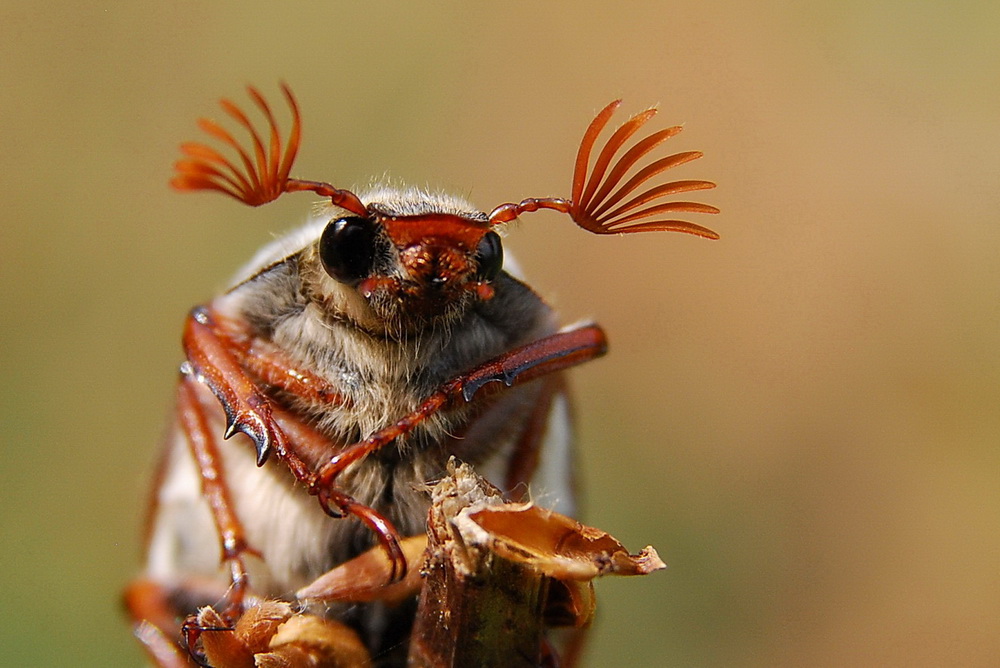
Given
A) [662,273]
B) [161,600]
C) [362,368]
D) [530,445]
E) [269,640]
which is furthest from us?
[662,273]

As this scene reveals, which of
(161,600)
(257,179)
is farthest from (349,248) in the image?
(161,600)

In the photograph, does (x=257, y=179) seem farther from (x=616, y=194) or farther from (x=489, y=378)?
(x=616, y=194)

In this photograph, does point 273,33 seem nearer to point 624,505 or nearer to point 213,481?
point 624,505

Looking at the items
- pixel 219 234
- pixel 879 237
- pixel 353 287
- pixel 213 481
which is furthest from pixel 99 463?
pixel 879 237

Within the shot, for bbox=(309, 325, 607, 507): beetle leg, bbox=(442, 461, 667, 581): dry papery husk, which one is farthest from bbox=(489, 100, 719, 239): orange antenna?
bbox=(442, 461, 667, 581): dry papery husk

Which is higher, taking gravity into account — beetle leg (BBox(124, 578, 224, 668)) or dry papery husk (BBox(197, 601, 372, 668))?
dry papery husk (BBox(197, 601, 372, 668))

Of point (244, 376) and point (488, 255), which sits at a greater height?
point (488, 255)

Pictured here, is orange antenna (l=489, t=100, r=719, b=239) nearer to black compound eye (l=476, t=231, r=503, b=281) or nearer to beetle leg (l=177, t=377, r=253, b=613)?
black compound eye (l=476, t=231, r=503, b=281)
